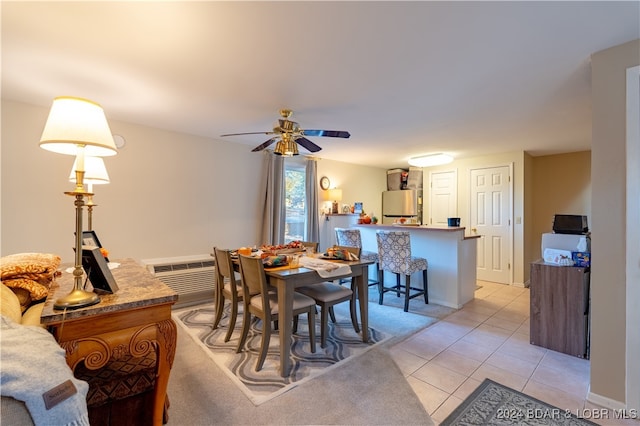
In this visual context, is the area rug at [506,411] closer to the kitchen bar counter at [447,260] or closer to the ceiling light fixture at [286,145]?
the kitchen bar counter at [447,260]

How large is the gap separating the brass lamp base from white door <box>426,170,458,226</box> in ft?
18.6

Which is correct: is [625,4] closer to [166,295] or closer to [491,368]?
[491,368]

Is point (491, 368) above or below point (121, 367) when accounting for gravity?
below

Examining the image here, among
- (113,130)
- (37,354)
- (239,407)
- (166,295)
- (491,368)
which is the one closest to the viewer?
(37,354)

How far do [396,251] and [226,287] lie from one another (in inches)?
81.6

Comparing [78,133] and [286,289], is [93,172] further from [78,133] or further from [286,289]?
[286,289]

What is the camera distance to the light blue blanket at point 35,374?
2.35 ft

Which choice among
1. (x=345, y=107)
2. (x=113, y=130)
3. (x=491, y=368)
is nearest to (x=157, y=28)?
(x=345, y=107)

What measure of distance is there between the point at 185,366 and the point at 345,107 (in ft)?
8.85

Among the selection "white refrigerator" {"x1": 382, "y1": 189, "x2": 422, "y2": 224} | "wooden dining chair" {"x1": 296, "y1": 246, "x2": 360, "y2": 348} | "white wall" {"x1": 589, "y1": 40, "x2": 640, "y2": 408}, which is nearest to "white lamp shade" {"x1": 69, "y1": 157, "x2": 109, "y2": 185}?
"wooden dining chair" {"x1": 296, "y1": 246, "x2": 360, "y2": 348}

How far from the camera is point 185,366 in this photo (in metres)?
2.27

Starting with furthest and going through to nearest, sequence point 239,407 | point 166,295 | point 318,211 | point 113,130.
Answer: point 318,211, point 113,130, point 239,407, point 166,295

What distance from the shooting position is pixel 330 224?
5.45 metres

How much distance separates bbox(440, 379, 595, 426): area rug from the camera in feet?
5.51
